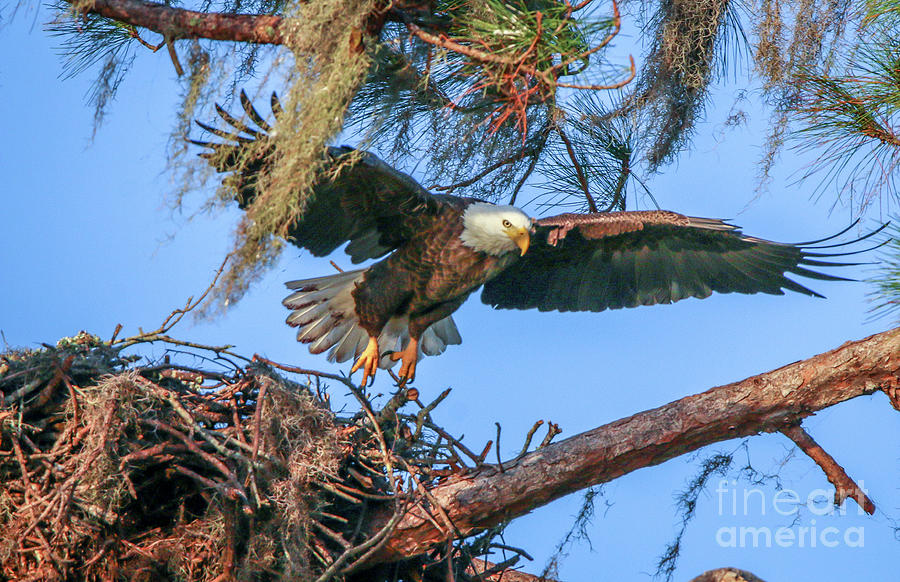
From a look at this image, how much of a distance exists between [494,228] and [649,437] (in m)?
1.13

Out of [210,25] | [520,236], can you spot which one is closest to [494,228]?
[520,236]

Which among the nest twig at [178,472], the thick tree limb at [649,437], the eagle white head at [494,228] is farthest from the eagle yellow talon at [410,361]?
the thick tree limb at [649,437]

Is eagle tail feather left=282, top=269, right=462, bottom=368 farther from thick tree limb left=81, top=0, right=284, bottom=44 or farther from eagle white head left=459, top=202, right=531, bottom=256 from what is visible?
thick tree limb left=81, top=0, right=284, bottom=44

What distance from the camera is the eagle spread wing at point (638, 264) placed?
4031mm

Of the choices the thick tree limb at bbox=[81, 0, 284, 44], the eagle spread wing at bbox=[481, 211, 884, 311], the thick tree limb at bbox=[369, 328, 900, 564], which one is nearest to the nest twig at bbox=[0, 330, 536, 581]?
the thick tree limb at bbox=[369, 328, 900, 564]

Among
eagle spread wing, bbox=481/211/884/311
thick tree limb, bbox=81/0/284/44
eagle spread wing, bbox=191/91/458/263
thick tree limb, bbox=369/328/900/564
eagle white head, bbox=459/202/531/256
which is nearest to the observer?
thick tree limb, bbox=81/0/284/44

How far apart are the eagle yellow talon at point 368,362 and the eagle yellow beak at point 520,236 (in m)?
0.81

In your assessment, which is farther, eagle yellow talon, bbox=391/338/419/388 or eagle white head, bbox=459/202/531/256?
eagle yellow talon, bbox=391/338/419/388

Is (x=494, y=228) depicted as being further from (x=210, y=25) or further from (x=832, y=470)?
(x=832, y=470)

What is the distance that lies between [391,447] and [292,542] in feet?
1.83

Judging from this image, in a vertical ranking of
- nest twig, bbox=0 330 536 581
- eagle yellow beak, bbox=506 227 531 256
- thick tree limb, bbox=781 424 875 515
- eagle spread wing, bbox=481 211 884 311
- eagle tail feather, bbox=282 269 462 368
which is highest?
eagle spread wing, bbox=481 211 884 311

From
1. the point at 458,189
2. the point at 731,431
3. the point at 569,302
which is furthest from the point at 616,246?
the point at 731,431

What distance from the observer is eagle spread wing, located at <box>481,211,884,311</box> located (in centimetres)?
403

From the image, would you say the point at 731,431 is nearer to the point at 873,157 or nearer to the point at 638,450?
the point at 638,450
